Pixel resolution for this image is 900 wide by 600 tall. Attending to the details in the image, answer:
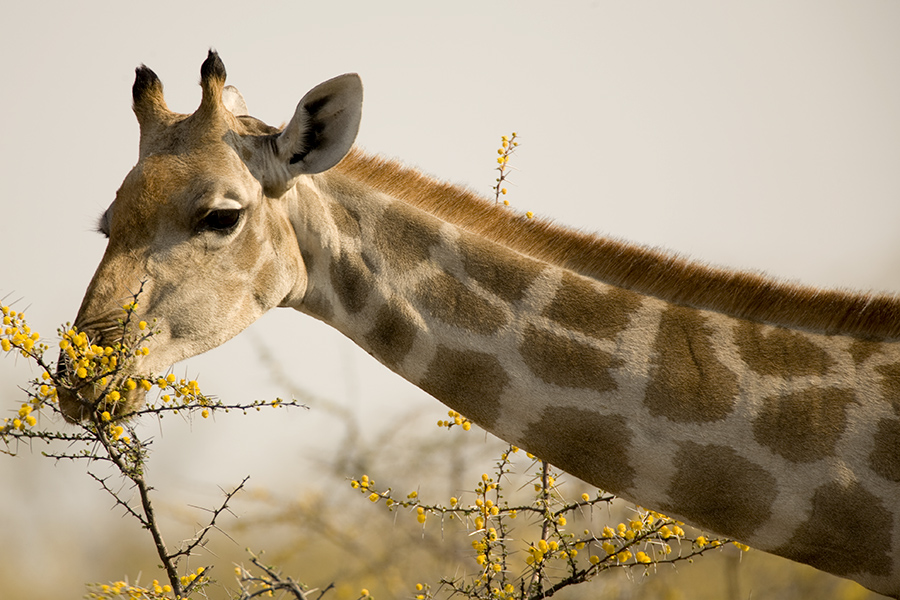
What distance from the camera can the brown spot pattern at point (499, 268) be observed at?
405 centimetres

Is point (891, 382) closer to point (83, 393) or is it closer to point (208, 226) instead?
point (208, 226)

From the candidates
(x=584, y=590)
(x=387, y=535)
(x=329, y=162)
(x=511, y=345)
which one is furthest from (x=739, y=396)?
(x=387, y=535)

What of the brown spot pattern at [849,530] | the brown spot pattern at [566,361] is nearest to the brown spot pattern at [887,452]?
the brown spot pattern at [849,530]

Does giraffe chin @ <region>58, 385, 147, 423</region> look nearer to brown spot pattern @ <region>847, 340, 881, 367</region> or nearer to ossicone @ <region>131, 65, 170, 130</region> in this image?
ossicone @ <region>131, 65, 170, 130</region>

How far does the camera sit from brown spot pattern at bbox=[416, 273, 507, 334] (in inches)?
156

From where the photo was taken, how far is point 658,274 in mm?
4125

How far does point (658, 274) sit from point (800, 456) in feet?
3.71

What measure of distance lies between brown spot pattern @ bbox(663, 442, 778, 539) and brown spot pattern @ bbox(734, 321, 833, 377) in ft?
1.53

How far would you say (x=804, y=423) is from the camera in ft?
12.0

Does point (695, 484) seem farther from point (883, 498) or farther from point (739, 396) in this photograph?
point (883, 498)

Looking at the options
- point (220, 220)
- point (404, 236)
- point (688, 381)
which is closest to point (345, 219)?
point (404, 236)

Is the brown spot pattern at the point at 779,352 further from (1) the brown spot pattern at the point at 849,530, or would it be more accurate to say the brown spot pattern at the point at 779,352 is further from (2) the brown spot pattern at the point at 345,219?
(2) the brown spot pattern at the point at 345,219

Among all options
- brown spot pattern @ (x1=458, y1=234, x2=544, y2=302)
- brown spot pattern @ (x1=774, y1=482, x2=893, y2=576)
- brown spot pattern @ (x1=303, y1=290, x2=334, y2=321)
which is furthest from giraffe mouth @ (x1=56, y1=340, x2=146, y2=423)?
brown spot pattern @ (x1=774, y1=482, x2=893, y2=576)

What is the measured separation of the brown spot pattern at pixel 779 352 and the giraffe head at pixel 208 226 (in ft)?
7.44
